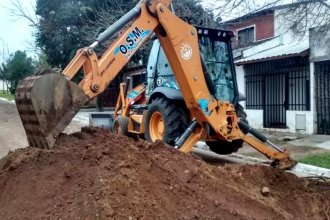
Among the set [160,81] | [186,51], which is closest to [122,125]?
[160,81]

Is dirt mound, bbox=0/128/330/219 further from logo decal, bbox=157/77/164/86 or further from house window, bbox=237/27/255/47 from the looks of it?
house window, bbox=237/27/255/47

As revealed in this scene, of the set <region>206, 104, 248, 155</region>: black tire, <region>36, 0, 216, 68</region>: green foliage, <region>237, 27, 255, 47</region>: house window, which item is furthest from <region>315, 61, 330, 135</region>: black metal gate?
<region>36, 0, 216, 68</region>: green foliage

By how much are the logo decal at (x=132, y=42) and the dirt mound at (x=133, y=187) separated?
1.48 metres

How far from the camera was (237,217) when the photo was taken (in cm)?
431

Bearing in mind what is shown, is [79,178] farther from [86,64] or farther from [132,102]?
[132,102]

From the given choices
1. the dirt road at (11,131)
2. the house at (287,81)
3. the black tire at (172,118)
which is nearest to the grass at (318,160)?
the black tire at (172,118)

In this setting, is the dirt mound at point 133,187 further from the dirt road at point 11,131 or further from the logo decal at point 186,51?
the dirt road at point 11,131

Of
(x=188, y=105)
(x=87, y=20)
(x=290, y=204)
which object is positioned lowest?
(x=290, y=204)

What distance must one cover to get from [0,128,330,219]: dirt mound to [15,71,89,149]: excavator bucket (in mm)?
189

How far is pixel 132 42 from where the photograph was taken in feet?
22.4

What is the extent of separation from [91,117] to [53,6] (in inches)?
547

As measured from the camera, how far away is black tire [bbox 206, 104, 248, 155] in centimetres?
888

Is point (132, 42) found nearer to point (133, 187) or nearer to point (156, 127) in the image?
point (156, 127)

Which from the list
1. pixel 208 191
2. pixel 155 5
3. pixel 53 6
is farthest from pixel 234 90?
pixel 53 6
